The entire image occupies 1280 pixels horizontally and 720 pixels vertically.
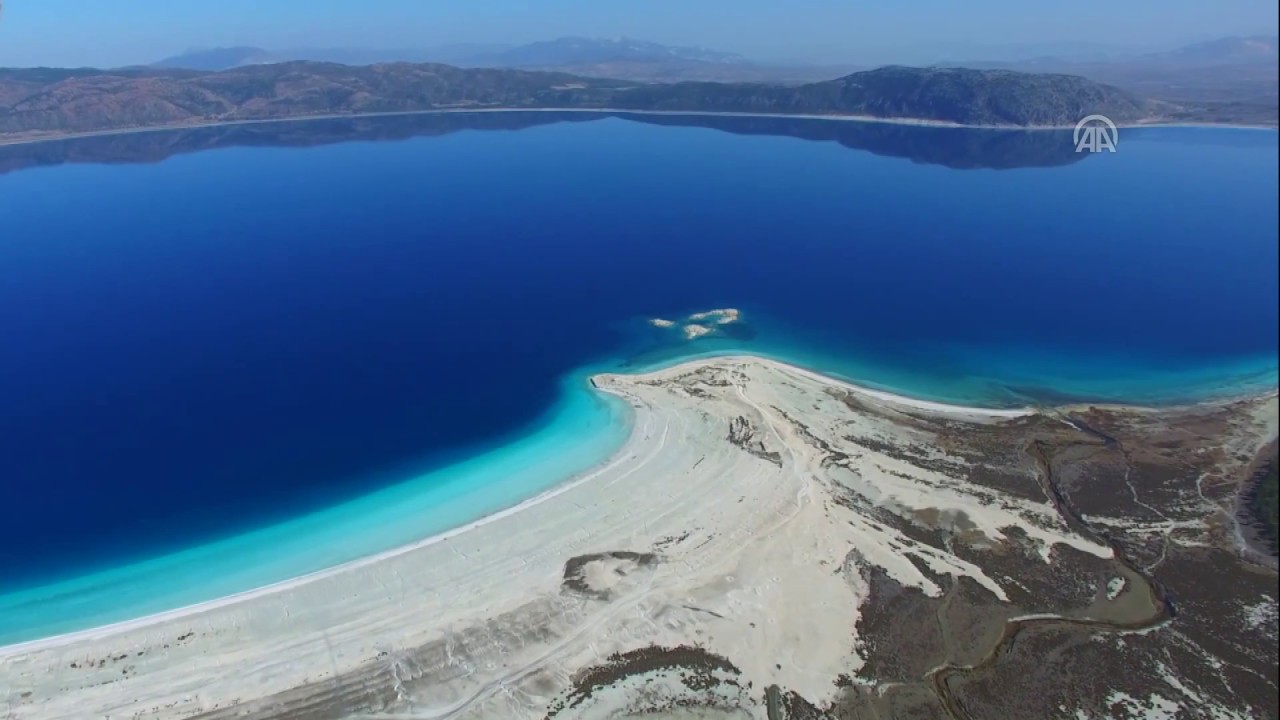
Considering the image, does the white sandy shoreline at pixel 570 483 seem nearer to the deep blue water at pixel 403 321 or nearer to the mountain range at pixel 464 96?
the deep blue water at pixel 403 321

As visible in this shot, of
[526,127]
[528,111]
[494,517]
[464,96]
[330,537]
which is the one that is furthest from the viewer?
[464,96]

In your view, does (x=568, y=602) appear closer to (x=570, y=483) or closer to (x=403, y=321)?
(x=570, y=483)

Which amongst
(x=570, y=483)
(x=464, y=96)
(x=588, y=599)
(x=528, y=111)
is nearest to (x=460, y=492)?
(x=570, y=483)

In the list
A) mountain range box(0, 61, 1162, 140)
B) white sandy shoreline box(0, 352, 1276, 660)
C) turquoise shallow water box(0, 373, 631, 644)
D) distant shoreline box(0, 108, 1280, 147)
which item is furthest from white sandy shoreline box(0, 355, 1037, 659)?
mountain range box(0, 61, 1162, 140)

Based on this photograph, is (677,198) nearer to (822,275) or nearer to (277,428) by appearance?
(822,275)

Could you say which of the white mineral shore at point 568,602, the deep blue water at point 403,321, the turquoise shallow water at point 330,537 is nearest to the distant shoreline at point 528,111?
the deep blue water at point 403,321

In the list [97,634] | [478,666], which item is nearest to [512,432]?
[478,666]

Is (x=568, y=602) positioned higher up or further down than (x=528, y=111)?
further down
